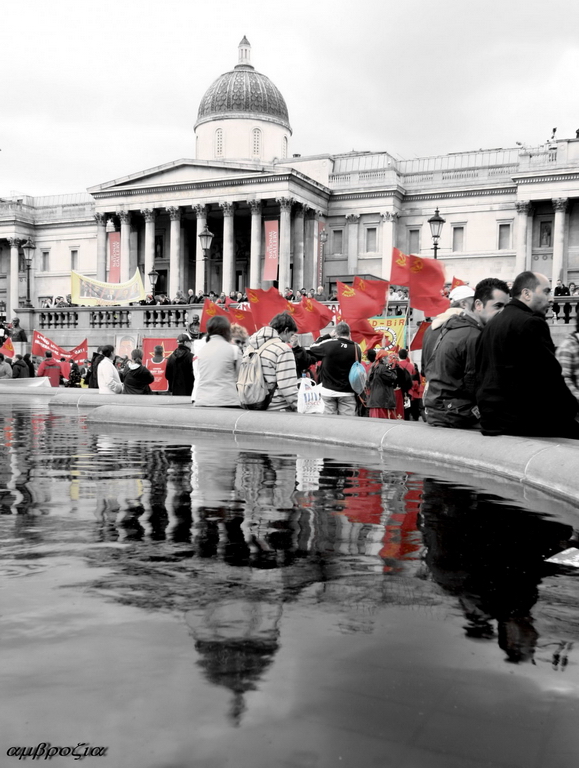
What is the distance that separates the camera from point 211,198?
177 ft

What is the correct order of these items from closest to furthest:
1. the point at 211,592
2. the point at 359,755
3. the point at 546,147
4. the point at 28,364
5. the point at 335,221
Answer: the point at 359,755, the point at 211,592, the point at 28,364, the point at 546,147, the point at 335,221

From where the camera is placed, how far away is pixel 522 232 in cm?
5041

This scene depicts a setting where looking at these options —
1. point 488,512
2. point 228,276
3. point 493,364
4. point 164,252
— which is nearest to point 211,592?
point 488,512

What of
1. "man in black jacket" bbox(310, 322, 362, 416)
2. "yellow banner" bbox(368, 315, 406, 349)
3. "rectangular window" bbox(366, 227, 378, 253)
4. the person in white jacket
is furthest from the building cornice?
"man in black jacket" bbox(310, 322, 362, 416)

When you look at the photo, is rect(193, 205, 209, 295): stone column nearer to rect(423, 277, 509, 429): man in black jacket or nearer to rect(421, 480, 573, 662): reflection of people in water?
rect(423, 277, 509, 429): man in black jacket

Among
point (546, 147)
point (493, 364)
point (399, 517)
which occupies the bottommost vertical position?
point (399, 517)

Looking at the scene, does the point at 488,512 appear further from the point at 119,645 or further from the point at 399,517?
the point at 119,645

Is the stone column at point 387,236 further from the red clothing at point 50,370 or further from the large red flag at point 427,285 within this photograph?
the large red flag at point 427,285

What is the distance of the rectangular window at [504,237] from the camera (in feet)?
173

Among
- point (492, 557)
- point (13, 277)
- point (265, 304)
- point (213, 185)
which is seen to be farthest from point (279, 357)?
point (13, 277)

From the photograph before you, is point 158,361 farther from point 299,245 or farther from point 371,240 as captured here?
point 371,240

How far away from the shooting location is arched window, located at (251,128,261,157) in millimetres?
59219

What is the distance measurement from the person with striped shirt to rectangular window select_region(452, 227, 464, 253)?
45846mm

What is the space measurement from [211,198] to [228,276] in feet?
16.3
